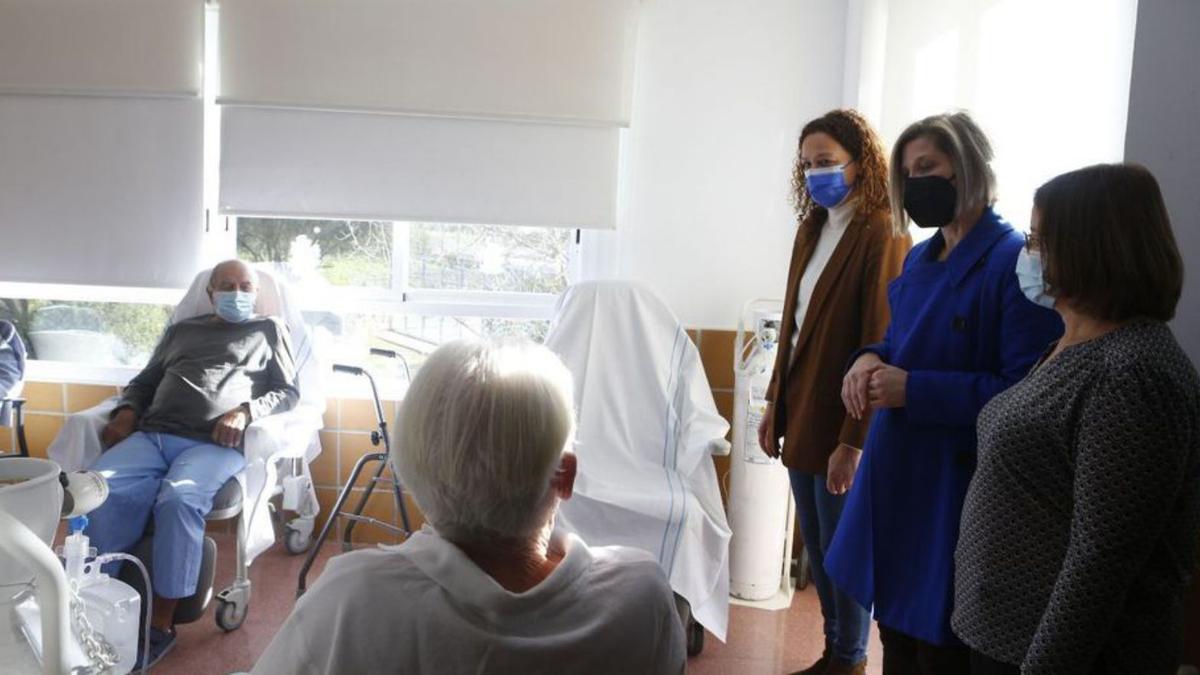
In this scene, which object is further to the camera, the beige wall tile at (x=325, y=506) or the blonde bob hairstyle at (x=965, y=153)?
the beige wall tile at (x=325, y=506)

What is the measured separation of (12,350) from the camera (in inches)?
126

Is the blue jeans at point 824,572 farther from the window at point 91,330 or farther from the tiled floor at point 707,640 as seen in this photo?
the window at point 91,330

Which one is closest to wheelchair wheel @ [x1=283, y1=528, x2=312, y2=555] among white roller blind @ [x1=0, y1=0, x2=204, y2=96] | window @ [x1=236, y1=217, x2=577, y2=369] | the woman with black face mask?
window @ [x1=236, y1=217, x2=577, y2=369]

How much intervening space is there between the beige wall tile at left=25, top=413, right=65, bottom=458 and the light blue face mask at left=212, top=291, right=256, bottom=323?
44.8 inches

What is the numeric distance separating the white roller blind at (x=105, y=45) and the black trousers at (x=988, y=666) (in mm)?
3300

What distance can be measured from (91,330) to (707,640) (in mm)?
2891

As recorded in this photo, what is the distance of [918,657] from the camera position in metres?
1.62

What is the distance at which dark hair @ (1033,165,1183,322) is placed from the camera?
3.74ft

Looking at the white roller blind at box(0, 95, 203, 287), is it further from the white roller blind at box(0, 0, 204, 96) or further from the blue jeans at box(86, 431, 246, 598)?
the blue jeans at box(86, 431, 246, 598)

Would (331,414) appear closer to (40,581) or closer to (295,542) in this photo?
(295,542)

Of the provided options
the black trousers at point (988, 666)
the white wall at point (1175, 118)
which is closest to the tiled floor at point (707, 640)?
the black trousers at point (988, 666)

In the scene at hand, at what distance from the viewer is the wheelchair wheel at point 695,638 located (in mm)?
2729

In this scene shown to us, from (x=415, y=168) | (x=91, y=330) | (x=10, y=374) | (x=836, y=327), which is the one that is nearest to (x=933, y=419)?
(x=836, y=327)

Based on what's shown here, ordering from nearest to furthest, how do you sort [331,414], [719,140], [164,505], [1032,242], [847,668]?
[1032,242] < [847,668] < [164,505] < [719,140] < [331,414]
